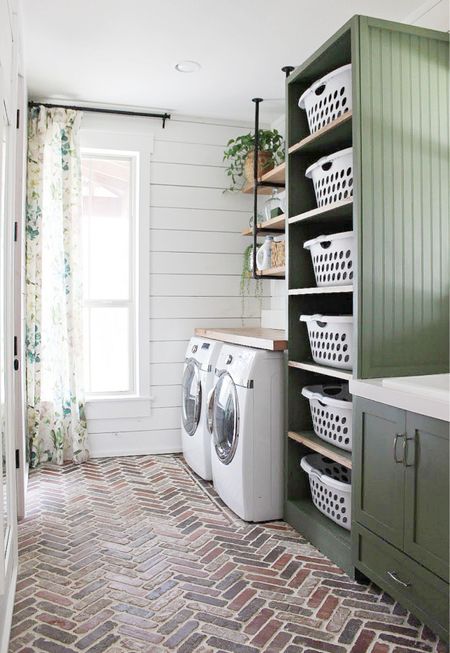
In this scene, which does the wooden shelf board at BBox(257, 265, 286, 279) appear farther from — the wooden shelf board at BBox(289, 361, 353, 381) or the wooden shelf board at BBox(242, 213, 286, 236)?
the wooden shelf board at BBox(289, 361, 353, 381)

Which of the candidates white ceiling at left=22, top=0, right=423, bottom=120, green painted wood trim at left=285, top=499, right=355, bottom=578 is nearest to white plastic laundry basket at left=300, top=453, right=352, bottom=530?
green painted wood trim at left=285, top=499, right=355, bottom=578

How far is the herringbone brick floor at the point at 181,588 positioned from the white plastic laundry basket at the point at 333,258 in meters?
1.31

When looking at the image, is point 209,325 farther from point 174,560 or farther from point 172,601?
point 172,601

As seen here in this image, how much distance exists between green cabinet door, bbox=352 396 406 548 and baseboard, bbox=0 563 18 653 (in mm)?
1371

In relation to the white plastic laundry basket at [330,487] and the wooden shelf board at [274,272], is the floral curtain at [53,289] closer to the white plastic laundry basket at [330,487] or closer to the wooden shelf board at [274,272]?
the wooden shelf board at [274,272]

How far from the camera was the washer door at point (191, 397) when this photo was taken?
12.0 ft

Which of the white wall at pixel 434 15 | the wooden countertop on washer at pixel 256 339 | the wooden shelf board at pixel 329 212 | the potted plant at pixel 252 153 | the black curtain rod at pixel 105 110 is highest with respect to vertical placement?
the black curtain rod at pixel 105 110

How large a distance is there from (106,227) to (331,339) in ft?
7.96

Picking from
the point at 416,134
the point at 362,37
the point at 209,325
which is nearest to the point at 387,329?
the point at 416,134

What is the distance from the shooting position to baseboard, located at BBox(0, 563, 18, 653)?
5.65 feet

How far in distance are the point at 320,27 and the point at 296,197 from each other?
927 mm

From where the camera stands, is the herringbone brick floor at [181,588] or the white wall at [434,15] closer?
the herringbone brick floor at [181,588]

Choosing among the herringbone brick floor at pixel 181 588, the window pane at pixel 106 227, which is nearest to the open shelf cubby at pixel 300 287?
the herringbone brick floor at pixel 181 588

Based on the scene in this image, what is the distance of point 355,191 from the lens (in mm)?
2188
